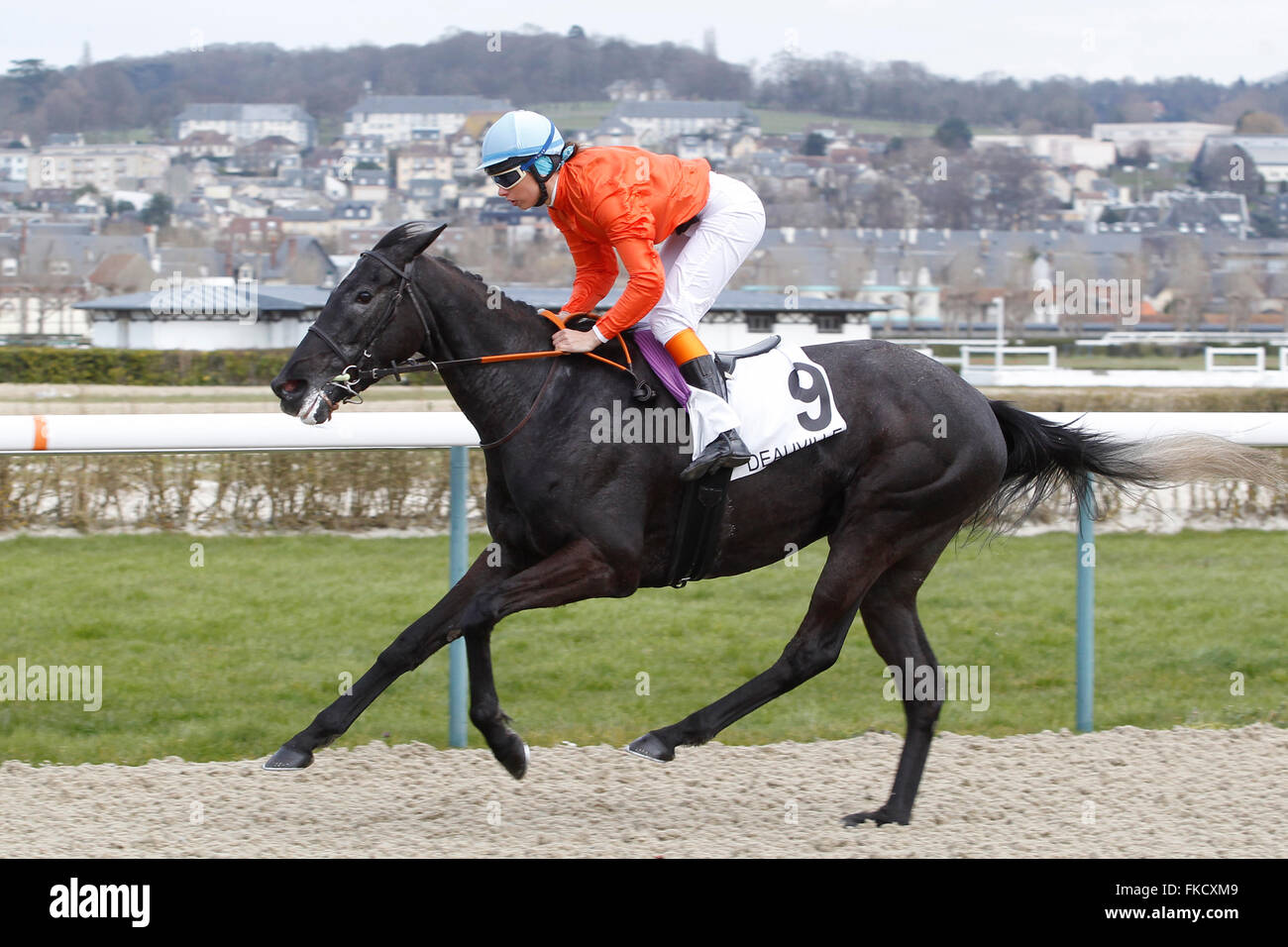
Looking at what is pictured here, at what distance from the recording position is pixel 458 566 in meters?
4.47

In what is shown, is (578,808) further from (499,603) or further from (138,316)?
(138,316)

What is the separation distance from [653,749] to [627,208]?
1375 millimetres

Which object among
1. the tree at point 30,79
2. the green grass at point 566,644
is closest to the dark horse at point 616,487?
the green grass at point 566,644

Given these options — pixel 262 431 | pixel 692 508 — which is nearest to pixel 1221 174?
pixel 262 431

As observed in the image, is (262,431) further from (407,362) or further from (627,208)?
(627,208)

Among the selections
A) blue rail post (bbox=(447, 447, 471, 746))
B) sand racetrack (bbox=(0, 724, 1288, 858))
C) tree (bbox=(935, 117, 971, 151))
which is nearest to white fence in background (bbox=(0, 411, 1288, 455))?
blue rail post (bbox=(447, 447, 471, 746))

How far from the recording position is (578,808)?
3.82 metres

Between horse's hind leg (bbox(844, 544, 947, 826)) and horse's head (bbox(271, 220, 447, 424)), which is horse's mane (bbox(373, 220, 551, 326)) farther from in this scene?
horse's hind leg (bbox(844, 544, 947, 826))

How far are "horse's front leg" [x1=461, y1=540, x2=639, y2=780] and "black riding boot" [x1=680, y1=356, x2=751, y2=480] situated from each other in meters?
0.29

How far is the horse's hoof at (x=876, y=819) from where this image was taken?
368cm

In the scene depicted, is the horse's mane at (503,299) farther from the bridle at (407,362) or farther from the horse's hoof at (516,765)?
the horse's hoof at (516,765)
